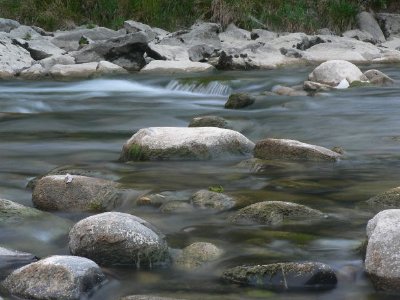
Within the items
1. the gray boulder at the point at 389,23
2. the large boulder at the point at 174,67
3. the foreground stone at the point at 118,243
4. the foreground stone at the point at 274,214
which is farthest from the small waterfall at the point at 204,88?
the gray boulder at the point at 389,23

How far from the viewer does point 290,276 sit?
330cm

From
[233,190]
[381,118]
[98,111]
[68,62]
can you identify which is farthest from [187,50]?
[233,190]

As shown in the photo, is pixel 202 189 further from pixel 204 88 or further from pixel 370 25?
pixel 370 25

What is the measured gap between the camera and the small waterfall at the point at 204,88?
12.2 metres

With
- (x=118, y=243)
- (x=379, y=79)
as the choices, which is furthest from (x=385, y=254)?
(x=379, y=79)

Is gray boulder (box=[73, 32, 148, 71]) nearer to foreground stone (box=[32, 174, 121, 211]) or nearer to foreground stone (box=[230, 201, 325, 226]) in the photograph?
foreground stone (box=[32, 174, 121, 211])

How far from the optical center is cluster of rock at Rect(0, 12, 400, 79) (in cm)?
1457

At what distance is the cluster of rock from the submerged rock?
4.56 meters

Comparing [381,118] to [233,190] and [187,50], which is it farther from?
[187,50]

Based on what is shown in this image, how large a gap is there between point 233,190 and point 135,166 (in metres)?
1.08

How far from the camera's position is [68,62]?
586 inches

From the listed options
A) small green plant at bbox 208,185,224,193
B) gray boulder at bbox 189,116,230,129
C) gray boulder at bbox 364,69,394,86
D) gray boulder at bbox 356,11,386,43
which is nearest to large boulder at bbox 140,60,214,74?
gray boulder at bbox 364,69,394,86

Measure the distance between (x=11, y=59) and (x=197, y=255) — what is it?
456 inches

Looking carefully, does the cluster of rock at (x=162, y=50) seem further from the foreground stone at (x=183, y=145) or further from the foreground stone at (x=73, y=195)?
the foreground stone at (x=73, y=195)
